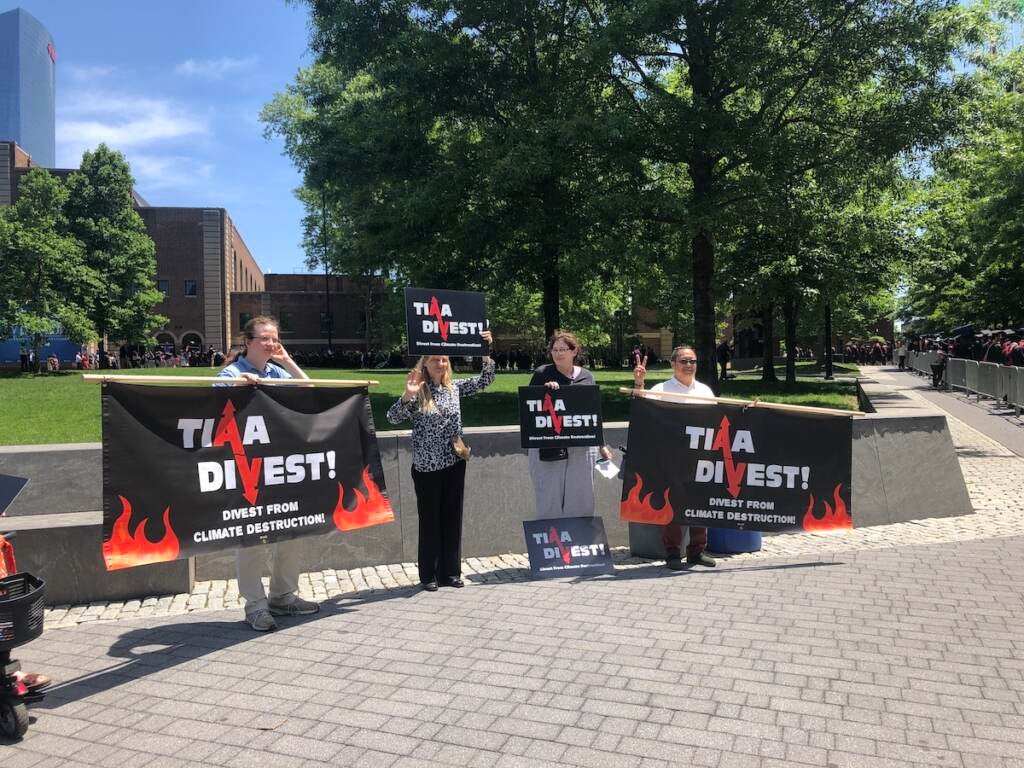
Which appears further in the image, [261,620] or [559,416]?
[559,416]

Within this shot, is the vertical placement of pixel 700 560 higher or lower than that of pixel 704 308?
lower

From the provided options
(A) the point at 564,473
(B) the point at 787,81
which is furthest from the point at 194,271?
(A) the point at 564,473

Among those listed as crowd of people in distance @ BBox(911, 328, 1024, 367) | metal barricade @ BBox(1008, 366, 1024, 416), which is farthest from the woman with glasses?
crowd of people in distance @ BBox(911, 328, 1024, 367)

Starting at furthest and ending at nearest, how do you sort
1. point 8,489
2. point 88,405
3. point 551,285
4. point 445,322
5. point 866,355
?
1. point 866,355
2. point 551,285
3. point 88,405
4. point 445,322
5. point 8,489

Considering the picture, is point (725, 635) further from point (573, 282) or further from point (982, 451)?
point (573, 282)

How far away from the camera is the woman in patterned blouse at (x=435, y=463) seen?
6.11 meters

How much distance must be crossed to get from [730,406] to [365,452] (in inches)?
125

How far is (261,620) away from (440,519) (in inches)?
60.5

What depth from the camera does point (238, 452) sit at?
541cm

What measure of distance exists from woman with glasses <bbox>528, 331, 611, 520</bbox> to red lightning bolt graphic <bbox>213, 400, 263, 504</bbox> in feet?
7.58

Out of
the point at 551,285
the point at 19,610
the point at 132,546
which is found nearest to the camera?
the point at 19,610

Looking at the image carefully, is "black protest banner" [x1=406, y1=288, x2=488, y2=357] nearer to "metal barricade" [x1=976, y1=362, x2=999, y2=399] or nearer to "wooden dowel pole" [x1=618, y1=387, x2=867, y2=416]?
"wooden dowel pole" [x1=618, y1=387, x2=867, y2=416]

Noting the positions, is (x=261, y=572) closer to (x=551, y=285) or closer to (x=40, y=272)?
(x=551, y=285)

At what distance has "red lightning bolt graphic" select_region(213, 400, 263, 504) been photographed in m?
5.33
